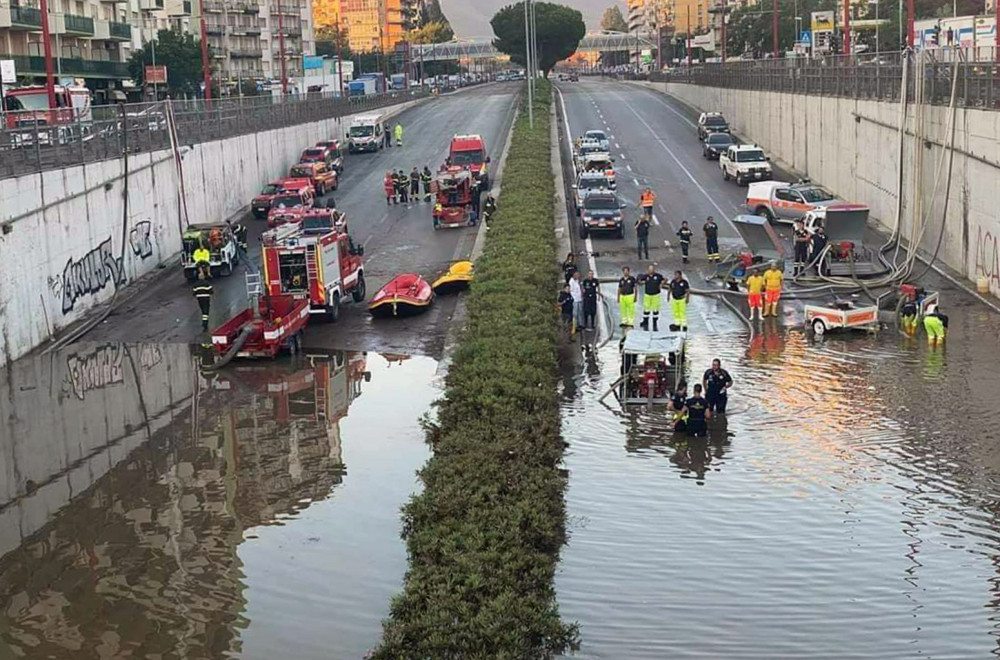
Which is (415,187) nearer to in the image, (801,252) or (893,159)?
(893,159)

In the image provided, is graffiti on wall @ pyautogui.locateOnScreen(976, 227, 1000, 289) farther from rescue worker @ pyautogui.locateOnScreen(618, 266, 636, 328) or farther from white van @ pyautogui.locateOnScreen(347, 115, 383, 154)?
white van @ pyautogui.locateOnScreen(347, 115, 383, 154)

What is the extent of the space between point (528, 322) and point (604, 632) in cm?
1486

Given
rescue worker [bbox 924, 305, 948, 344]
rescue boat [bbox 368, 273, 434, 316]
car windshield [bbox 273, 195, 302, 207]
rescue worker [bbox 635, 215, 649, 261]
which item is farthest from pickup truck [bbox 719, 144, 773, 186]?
rescue worker [bbox 924, 305, 948, 344]

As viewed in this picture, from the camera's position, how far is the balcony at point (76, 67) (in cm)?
8038

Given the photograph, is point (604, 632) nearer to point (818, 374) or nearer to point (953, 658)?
point (953, 658)

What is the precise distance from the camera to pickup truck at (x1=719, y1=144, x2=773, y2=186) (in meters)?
60.0

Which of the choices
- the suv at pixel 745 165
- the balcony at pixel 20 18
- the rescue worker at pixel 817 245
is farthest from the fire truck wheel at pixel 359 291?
the balcony at pixel 20 18

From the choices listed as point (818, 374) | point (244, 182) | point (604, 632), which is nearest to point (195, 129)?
point (244, 182)

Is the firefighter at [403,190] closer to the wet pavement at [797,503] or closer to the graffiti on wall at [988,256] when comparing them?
the wet pavement at [797,503]

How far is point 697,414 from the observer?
23.6 m

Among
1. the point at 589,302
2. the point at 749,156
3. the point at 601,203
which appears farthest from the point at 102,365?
the point at 749,156

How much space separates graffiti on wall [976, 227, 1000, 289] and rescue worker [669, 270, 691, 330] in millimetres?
8256

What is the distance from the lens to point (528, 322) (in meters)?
30.0

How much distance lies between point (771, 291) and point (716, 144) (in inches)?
1514
